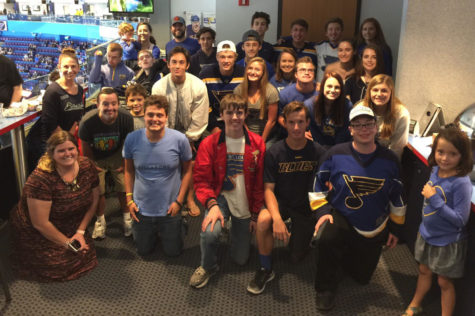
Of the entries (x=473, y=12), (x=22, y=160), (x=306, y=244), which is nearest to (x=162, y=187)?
(x=306, y=244)

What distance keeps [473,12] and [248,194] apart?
227cm

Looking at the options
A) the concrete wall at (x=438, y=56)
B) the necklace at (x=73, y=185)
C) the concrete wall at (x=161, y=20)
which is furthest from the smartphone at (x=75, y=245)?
the concrete wall at (x=161, y=20)

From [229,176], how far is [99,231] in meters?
1.16

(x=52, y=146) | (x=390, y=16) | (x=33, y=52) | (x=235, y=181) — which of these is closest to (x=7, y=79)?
(x=52, y=146)

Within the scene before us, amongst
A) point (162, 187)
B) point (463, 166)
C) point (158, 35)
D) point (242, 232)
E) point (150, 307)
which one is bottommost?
point (150, 307)

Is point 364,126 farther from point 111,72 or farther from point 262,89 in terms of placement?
point 111,72

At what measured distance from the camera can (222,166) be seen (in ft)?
8.87

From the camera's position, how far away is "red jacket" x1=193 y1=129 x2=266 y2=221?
2686 millimetres

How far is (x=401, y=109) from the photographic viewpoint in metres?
2.91

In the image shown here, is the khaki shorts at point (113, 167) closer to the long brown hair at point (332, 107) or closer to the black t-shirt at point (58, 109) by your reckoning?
the black t-shirt at point (58, 109)

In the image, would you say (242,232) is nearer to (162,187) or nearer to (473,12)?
(162,187)

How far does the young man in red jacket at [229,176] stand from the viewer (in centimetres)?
263

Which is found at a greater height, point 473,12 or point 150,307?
point 473,12

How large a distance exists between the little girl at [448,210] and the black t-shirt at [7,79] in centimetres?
352
